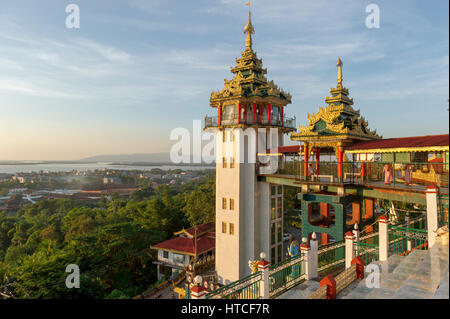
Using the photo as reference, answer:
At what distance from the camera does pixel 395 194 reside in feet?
40.1

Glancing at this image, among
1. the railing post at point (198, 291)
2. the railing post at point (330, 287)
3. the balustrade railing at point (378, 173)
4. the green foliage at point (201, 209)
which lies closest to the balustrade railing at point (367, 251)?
the balustrade railing at point (378, 173)

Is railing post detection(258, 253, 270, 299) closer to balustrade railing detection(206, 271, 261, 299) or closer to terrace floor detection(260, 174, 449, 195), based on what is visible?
balustrade railing detection(206, 271, 261, 299)

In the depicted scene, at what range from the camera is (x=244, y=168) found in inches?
830

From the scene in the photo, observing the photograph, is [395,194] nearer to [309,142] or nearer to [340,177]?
[340,177]

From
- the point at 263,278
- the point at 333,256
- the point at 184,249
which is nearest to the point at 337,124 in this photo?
the point at 333,256

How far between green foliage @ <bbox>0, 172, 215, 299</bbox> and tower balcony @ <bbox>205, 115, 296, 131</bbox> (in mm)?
15597

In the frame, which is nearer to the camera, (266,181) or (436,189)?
(436,189)

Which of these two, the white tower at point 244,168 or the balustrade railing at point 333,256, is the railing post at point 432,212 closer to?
the balustrade railing at point 333,256

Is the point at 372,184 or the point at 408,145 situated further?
the point at 372,184

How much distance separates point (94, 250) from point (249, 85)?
21.6 metres

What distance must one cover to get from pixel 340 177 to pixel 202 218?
2428 cm

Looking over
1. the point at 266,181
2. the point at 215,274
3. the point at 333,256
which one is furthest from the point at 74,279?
the point at 333,256

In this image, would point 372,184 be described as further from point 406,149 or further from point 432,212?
point 432,212
